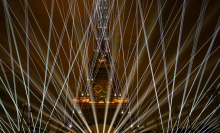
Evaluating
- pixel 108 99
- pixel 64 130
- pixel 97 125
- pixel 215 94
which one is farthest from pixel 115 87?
pixel 215 94

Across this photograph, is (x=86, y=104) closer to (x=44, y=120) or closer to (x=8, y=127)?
(x=44, y=120)

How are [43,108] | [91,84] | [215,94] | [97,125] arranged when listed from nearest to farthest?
1. [215,94]
2. [97,125]
3. [43,108]
4. [91,84]

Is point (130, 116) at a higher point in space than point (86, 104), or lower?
lower

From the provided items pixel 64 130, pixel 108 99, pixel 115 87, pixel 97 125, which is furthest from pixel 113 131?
pixel 115 87

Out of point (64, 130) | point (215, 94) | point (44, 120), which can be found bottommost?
point (44, 120)

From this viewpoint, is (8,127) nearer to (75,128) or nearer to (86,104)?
(75,128)

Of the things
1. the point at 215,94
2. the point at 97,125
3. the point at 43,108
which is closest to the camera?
the point at 215,94

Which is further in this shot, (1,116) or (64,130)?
(1,116)
